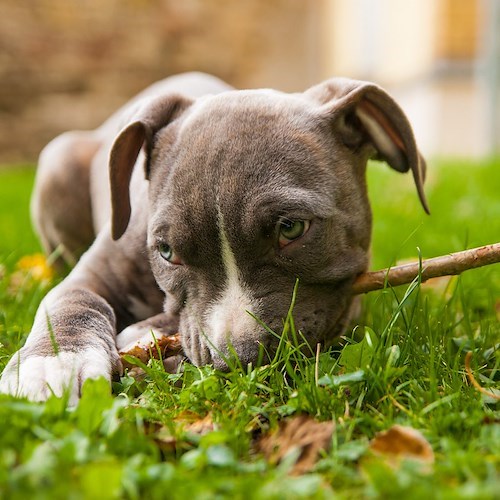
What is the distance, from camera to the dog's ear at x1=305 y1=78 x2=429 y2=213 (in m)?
3.19

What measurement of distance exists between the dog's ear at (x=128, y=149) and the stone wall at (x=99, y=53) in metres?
12.6

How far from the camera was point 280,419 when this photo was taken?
2271 millimetres

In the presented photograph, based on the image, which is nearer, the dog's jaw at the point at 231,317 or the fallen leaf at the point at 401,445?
the fallen leaf at the point at 401,445

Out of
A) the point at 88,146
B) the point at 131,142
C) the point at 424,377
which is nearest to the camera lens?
the point at 424,377

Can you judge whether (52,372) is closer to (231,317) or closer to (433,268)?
(231,317)

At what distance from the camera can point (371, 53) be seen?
2014 cm

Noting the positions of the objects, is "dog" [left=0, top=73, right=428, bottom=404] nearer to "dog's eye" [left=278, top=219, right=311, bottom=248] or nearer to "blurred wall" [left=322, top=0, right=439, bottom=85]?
"dog's eye" [left=278, top=219, right=311, bottom=248]

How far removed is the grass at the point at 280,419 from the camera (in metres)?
1.69

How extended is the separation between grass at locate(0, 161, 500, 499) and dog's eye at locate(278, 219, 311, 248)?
13.5 inches

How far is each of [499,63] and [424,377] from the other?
12.0 m

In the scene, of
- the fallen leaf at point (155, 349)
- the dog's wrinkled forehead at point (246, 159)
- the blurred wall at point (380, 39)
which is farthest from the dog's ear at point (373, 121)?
the blurred wall at point (380, 39)

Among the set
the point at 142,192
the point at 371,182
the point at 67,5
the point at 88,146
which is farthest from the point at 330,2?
the point at 142,192

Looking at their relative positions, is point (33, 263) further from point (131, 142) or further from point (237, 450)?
point (237, 450)

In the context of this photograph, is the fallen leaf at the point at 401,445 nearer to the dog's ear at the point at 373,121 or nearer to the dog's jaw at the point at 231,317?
the dog's jaw at the point at 231,317
